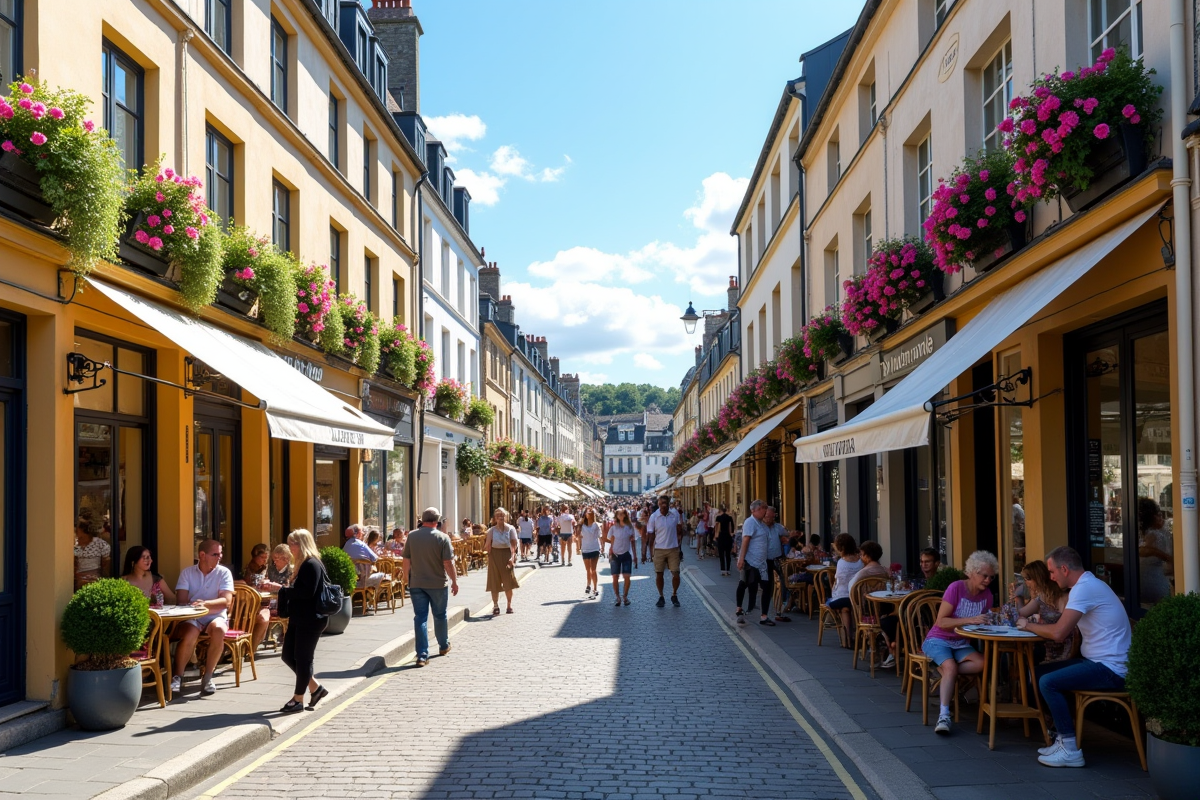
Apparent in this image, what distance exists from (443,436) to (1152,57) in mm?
21542

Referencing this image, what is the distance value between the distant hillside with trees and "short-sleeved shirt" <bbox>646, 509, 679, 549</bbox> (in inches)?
5786

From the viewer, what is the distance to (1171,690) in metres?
5.30

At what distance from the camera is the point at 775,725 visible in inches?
314

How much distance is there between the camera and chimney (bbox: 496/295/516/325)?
4569cm

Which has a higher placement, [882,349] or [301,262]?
[301,262]

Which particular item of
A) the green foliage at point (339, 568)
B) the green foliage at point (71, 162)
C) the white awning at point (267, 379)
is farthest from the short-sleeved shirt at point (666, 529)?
the green foliage at point (71, 162)

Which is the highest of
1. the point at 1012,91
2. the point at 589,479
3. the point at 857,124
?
the point at 857,124

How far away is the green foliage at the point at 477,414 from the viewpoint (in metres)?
29.5

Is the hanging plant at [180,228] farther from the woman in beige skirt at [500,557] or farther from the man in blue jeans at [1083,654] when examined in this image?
the man in blue jeans at [1083,654]

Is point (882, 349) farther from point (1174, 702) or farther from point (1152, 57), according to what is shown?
point (1174, 702)

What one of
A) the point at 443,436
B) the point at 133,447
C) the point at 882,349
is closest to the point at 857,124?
the point at 882,349

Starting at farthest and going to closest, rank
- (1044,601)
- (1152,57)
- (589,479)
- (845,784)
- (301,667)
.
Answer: (589,479) < (301,667) < (1044,601) < (1152,57) < (845,784)

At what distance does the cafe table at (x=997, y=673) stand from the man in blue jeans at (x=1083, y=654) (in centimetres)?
24

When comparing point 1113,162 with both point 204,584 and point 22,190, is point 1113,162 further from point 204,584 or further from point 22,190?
point 204,584
